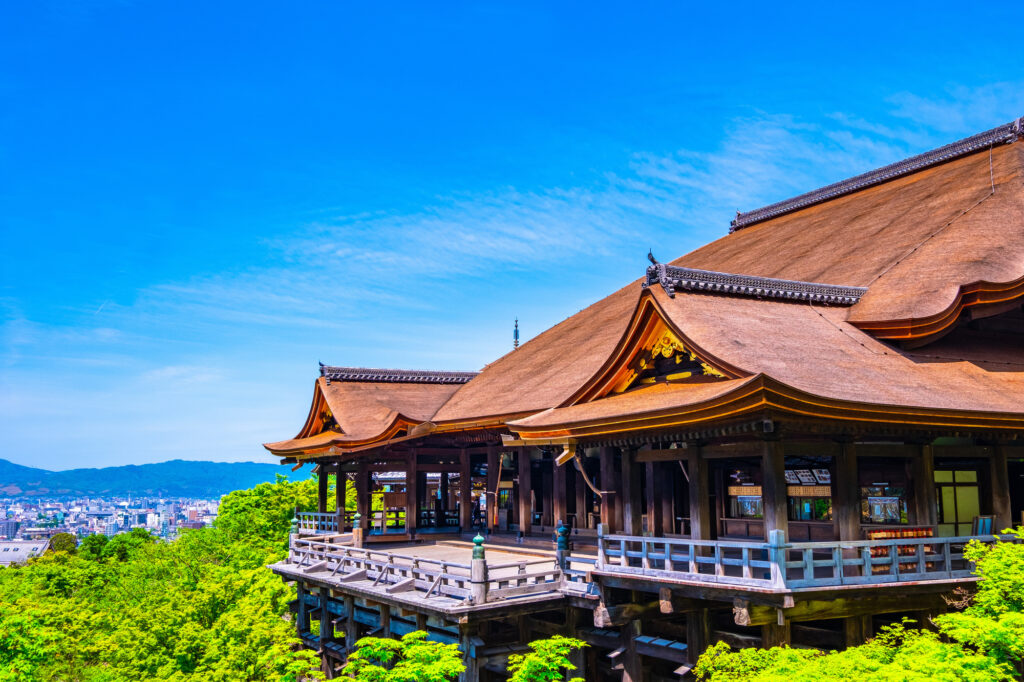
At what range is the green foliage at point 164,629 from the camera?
63.8 ft

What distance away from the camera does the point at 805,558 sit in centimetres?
1445

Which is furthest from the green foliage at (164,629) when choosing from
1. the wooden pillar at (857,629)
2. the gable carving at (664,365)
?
the wooden pillar at (857,629)

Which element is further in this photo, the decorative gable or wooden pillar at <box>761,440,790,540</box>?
the decorative gable

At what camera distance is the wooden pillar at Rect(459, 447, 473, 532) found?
29.8 m

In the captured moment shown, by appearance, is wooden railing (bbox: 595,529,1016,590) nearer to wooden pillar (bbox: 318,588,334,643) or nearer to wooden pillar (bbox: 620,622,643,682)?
wooden pillar (bbox: 620,622,643,682)

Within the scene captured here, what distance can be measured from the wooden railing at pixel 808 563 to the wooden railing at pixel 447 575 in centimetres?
184

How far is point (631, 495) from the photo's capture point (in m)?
18.8

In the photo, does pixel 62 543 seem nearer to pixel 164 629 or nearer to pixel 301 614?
pixel 301 614

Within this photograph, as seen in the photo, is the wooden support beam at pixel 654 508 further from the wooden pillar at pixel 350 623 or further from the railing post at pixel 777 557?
the wooden pillar at pixel 350 623

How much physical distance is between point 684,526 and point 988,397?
7.33 metres

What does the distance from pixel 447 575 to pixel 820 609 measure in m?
7.66

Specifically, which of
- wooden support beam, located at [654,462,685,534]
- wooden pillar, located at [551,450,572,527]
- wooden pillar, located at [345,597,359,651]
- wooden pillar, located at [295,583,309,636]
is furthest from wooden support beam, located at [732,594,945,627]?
wooden pillar, located at [295,583,309,636]

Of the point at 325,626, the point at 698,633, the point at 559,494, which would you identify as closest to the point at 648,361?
the point at 698,633

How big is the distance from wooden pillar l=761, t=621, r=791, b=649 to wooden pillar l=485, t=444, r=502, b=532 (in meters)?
13.5
